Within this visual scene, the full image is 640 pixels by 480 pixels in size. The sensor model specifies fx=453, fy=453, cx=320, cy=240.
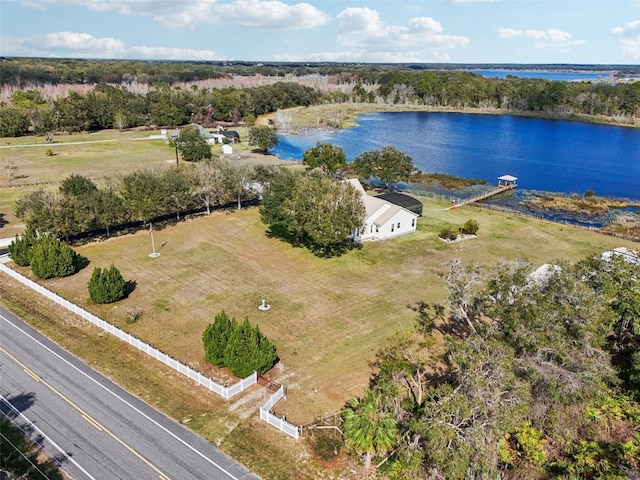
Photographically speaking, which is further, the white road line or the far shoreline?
the far shoreline

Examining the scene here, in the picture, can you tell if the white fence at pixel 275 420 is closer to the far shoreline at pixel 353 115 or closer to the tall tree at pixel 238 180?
the tall tree at pixel 238 180

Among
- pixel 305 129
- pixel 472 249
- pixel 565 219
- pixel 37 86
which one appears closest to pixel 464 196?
pixel 565 219

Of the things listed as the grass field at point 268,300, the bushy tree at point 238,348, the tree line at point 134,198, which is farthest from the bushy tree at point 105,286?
the tree line at point 134,198

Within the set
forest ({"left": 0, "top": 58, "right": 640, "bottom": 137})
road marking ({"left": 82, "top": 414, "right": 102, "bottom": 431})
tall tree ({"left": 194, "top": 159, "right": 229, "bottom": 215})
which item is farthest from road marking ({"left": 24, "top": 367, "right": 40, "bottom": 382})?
forest ({"left": 0, "top": 58, "right": 640, "bottom": 137})

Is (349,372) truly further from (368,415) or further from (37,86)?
(37,86)

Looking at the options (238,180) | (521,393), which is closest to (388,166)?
(238,180)

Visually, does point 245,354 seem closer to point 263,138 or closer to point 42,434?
point 42,434

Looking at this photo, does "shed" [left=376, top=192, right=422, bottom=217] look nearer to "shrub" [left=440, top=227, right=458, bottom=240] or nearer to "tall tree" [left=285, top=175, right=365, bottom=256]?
"shrub" [left=440, top=227, right=458, bottom=240]

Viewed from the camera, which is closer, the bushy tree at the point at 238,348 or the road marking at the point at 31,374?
the road marking at the point at 31,374
